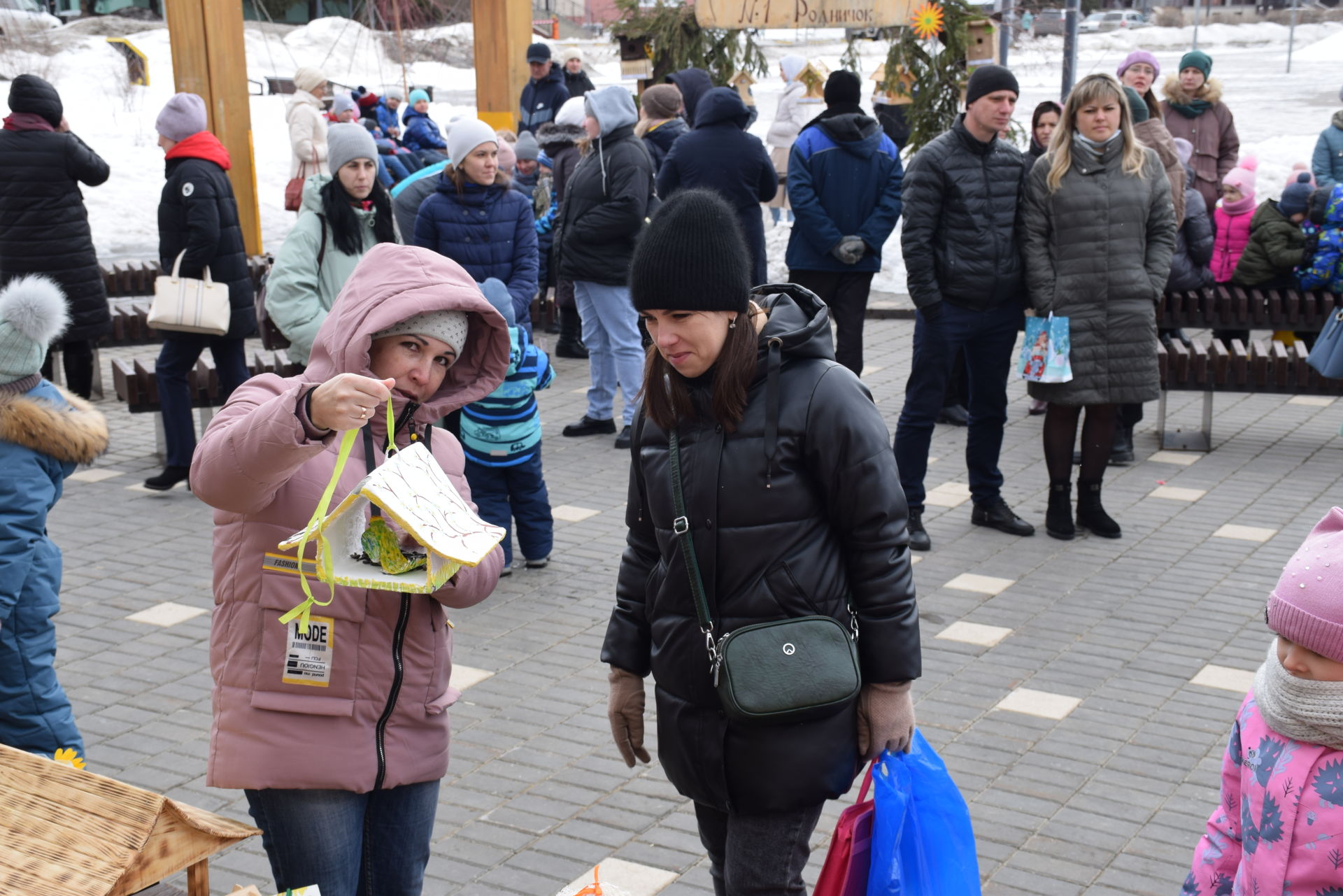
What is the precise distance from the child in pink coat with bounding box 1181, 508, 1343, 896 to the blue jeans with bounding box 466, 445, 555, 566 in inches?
168

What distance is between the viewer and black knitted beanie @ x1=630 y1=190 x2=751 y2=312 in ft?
9.32

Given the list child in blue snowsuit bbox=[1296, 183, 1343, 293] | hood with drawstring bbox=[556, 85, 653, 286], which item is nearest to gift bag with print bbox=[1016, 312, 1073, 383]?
hood with drawstring bbox=[556, 85, 653, 286]

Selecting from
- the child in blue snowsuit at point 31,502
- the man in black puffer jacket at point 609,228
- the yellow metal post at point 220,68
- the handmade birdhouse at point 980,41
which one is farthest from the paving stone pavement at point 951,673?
the handmade birdhouse at point 980,41

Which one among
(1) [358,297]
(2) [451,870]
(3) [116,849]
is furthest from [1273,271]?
(3) [116,849]

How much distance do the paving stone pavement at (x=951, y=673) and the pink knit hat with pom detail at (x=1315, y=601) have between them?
170 centimetres

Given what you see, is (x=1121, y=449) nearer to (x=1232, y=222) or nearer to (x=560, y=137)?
(x=1232, y=222)

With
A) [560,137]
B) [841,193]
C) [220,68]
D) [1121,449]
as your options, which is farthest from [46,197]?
[1121,449]

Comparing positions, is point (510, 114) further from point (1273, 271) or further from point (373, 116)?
point (1273, 271)

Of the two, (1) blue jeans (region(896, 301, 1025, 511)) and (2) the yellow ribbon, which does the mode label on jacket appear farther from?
(1) blue jeans (region(896, 301, 1025, 511))

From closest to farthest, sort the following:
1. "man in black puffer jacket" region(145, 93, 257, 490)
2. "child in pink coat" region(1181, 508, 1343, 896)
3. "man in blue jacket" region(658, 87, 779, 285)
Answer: "child in pink coat" region(1181, 508, 1343, 896)
"man in black puffer jacket" region(145, 93, 257, 490)
"man in blue jacket" region(658, 87, 779, 285)

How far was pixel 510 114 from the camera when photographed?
15.4m

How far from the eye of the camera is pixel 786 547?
114 inches

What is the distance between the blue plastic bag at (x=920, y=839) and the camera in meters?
2.78

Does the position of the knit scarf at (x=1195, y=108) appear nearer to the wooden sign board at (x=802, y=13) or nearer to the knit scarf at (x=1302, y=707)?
the wooden sign board at (x=802, y=13)
